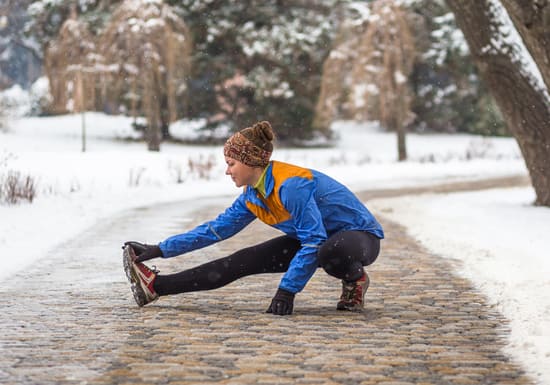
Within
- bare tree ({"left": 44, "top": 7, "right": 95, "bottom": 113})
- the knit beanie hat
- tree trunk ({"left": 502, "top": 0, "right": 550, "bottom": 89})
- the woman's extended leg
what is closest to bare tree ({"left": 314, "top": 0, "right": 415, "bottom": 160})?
bare tree ({"left": 44, "top": 7, "right": 95, "bottom": 113})

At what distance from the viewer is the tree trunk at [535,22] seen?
341 inches

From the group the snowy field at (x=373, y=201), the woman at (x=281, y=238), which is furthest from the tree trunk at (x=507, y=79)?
the woman at (x=281, y=238)

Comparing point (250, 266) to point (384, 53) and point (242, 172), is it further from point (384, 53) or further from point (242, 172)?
point (384, 53)

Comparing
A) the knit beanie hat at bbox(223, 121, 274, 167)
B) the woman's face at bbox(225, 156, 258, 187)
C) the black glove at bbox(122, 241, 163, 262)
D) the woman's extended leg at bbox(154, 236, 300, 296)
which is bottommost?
the woman's extended leg at bbox(154, 236, 300, 296)

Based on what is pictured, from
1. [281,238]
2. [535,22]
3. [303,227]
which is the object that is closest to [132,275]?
[281,238]

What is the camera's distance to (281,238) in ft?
20.9

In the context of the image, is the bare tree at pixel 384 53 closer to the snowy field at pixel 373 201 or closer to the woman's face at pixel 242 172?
the snowy field at pixel 373 201

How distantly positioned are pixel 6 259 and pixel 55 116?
36908mm

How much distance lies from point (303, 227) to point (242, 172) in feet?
1.70

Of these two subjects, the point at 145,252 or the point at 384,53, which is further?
the point at 384,53

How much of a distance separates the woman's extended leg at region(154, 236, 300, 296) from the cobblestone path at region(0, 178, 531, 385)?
0.58 ft

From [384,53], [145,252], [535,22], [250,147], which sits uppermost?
[384,53]

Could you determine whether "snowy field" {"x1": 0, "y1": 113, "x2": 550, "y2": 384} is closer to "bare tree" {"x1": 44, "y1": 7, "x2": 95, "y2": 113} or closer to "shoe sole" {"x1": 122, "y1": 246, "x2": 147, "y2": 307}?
"bare tree" {"x1": 44, "y1": 7, "x2": 95, "y2": 113}

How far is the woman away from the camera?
5797 millimetres
